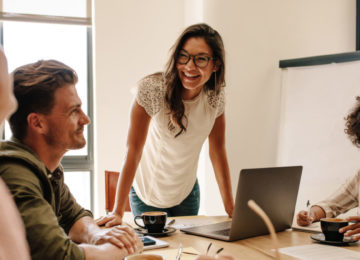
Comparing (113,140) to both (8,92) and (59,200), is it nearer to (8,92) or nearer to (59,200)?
(59,200)

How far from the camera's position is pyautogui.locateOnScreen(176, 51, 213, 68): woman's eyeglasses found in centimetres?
184

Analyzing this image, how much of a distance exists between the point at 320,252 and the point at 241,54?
1946 millimetres

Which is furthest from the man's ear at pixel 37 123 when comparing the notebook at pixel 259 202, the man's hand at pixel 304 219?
the man's hand at pixel 304 219

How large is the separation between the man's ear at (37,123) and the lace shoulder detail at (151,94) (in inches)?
26.1

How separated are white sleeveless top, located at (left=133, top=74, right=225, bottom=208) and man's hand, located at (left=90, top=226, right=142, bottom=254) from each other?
0.75 m

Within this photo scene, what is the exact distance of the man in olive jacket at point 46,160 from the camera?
0.92 meters

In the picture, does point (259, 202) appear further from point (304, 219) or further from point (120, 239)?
Result: point (120, 239)

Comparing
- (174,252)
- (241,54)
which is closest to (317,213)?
(174,252)

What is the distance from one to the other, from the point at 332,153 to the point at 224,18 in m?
1.17

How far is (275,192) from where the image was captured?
4.80 ft

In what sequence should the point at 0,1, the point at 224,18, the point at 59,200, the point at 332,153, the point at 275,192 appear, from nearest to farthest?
the point at 59,200, the point at 275,192, the point at 332,153, the point at 224,18, the point at 0,1

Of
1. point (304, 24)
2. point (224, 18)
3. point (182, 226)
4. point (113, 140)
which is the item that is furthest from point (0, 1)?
point (182, 226)

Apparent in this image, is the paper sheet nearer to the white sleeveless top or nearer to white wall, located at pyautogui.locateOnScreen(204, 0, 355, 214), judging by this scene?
the white sleeveless top

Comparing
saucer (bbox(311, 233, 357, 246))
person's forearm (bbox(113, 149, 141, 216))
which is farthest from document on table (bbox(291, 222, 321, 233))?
person's forearm (bbox(113, 149, 141, 216))
